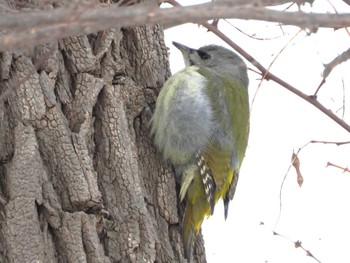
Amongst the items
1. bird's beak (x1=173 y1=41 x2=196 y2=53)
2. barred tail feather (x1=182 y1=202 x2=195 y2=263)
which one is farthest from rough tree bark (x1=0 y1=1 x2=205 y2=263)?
Result: bird's beak (x1=173 y1=41 x2=196 y2=53)

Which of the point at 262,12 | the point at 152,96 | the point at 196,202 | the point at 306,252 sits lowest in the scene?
the point at 262,12

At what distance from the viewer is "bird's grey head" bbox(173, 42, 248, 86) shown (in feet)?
16.0

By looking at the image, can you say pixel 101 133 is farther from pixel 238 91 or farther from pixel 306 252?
pixel 238 91

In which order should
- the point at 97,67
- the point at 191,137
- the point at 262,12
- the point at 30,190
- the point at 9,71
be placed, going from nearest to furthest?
the point at 262,12
the point at 30,190
the point at 9,71
the point at 97,67
the point at 191,137

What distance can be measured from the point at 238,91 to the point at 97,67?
56.7 inches

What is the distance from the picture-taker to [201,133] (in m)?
4.26

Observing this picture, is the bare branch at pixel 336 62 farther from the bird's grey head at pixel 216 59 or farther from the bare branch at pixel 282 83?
the bird's grey head at pixel 216 59

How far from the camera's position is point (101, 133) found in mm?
3357

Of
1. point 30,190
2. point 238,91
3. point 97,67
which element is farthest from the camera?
point 238,91

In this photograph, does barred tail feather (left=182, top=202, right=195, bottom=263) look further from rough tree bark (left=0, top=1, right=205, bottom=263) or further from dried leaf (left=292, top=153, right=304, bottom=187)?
dried leaf (left=292, top=153, right=304, bottom=187)

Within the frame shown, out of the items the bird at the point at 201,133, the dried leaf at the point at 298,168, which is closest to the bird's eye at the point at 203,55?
the bird at the point at 201,133

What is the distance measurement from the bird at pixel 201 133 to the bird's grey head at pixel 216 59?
0.18ft

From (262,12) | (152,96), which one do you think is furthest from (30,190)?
(262,12)

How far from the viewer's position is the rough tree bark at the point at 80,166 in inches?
117
